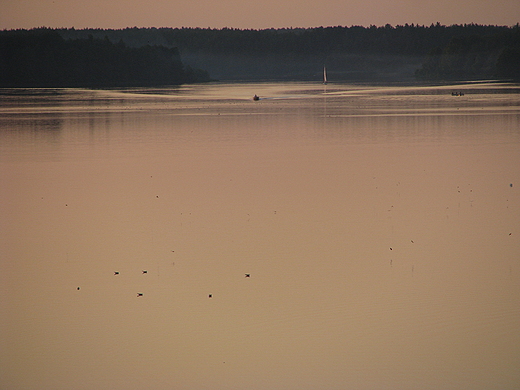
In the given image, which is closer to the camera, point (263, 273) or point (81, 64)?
point (263, 273)

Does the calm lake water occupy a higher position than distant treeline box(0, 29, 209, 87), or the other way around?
distant treeline box(0, 29, 209, 87)

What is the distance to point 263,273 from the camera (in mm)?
8625

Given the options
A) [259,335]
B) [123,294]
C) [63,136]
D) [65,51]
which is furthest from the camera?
[65,51]

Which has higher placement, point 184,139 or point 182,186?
point 184,139

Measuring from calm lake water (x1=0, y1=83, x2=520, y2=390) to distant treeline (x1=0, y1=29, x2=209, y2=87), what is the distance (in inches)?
3682

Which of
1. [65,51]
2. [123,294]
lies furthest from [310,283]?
[65,51]

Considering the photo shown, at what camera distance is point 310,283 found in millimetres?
8180

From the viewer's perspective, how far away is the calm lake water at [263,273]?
20.5 feet

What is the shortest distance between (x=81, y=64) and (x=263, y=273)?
4717 inches

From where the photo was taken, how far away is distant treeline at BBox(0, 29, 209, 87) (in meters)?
113

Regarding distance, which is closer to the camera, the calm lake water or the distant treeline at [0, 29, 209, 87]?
→ the calm lake water

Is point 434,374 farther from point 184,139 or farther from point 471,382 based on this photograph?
point 184,139

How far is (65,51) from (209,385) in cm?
12467

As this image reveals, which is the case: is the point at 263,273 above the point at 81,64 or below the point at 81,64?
below
